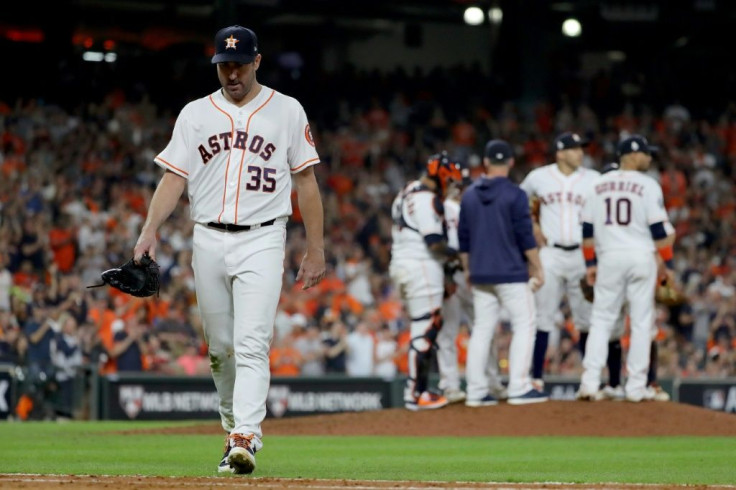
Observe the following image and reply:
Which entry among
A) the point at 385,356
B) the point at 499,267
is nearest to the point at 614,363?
the point at 499,267

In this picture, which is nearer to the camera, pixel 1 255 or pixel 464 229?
pixel 464 229

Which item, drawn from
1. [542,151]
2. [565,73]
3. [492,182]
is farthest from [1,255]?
Result: [565,73]

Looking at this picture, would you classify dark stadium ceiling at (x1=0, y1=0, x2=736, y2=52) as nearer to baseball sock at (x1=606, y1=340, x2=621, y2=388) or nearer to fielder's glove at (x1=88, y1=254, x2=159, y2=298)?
baseball sock at (x1=606, y1=340, x2=621, y2=388)

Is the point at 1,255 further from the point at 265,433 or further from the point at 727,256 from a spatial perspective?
the point at 727,256

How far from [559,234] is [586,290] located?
0.57 metres

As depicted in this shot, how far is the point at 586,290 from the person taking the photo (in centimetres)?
1273

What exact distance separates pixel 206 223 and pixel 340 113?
65.5 feet

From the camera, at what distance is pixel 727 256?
24094 millimetres

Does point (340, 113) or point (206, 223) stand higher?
point (340, 113)

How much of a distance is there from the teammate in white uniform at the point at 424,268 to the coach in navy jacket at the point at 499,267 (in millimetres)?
299

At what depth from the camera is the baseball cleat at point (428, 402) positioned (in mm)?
12281

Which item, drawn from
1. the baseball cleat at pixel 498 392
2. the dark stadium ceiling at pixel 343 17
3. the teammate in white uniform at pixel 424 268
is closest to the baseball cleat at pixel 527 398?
the teammate in white uniform at pixel 424 268

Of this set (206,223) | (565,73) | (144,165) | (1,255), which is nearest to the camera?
(206,223)

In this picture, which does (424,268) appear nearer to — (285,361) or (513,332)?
(513,332)
